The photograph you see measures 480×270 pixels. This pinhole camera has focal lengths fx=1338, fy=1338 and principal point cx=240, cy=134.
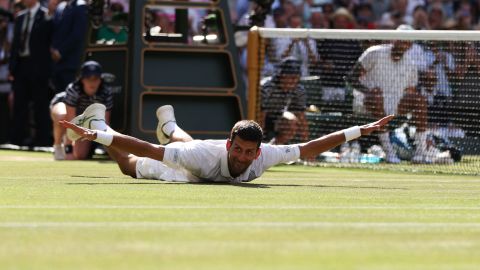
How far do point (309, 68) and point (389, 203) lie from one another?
9216mm

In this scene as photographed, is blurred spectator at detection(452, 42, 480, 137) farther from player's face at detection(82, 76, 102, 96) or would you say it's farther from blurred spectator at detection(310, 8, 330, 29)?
blurred spectator at detection(310, 8, 330, 29)

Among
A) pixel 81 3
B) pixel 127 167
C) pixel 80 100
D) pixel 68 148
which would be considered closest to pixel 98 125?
pixel 127 167

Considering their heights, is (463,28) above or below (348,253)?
above

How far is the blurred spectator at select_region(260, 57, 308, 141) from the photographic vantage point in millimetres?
18688

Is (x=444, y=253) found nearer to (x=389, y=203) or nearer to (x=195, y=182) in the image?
(x=389, y=203)

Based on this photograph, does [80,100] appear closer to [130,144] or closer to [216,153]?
[216,153]

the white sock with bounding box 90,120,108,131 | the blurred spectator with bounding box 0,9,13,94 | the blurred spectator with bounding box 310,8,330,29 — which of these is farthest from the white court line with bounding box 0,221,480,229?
the blurred spectator with bounding box 0,9,13,94

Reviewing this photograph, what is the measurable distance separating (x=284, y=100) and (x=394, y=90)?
187 cm

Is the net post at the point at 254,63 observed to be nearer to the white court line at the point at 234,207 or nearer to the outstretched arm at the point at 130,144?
the outstretched arm at the point at 130,144

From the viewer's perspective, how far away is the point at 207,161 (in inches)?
461

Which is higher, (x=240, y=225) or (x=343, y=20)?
(x=343, y=20)

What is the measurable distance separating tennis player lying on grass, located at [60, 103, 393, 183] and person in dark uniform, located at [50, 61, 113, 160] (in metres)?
4.83

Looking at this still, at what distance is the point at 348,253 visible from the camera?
6.40 m

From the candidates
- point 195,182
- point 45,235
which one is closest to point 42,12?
point 195,182
